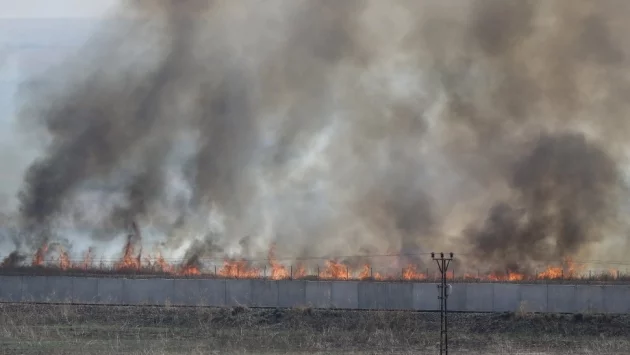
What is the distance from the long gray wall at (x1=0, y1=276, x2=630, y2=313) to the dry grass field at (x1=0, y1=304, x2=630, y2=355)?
40.5 inches

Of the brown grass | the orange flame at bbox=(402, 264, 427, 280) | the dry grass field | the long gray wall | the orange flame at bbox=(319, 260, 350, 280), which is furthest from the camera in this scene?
the orange flame at bbox=(319, 260, 350, 280)

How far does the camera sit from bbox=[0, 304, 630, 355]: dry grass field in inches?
1171

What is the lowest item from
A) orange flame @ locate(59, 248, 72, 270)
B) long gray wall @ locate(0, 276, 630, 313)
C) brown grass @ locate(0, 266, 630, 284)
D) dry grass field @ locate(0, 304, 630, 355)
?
dry grass field @ locate(0, 304, 630, 355)

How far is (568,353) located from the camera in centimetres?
2898

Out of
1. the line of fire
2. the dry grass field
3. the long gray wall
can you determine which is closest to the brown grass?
the line of fire

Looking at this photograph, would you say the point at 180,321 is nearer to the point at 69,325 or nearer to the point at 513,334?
the point at 69,325

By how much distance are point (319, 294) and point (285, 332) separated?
3.98 meters

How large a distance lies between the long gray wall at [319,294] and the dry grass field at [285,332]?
1.03 meters

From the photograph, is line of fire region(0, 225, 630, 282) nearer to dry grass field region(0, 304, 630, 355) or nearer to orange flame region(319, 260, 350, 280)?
orange flame region(319, 260, 350, 280)


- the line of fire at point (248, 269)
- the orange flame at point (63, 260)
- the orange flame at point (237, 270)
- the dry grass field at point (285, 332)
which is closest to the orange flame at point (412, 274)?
the line of fire at point (248, 269)

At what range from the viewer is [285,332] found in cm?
3438

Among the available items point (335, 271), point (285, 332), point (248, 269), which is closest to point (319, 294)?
point (285, 332)

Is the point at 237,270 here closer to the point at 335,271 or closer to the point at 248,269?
the point at 248,269

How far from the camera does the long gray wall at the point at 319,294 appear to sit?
3625 centimetres
